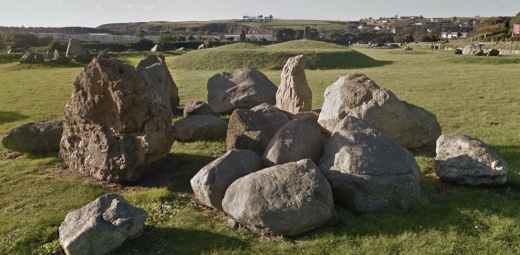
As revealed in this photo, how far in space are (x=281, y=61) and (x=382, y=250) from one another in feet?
105

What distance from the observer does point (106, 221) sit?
264 inches

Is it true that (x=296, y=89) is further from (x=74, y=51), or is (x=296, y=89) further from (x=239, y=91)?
(x=74, y=51)

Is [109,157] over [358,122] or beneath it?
beneath

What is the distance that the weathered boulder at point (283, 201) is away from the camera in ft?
22.9

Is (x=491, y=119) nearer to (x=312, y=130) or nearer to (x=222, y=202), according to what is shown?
(x=312, y=130)

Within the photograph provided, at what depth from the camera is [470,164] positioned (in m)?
8.71

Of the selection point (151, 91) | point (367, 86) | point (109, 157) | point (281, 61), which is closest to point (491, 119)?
point (367, 86)

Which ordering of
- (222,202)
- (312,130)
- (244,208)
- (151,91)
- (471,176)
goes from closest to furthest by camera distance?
(244,208)
(222,202)
(471,176)
(312,130)
(151,91)

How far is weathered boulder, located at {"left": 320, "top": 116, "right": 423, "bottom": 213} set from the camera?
7680mm

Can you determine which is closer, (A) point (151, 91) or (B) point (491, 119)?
(A) point (151, 91)

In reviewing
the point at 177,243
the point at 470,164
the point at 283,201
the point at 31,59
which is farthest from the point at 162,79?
the point at 31,59

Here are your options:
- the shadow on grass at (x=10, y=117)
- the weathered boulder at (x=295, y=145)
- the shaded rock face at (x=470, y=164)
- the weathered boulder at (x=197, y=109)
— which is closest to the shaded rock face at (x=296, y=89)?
the weathered boulder at (x=197, y=109)

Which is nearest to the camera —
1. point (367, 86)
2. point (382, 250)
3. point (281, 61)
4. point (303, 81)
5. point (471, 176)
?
point (382, 250)

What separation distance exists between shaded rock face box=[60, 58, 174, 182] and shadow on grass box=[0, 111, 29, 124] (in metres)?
9.73
